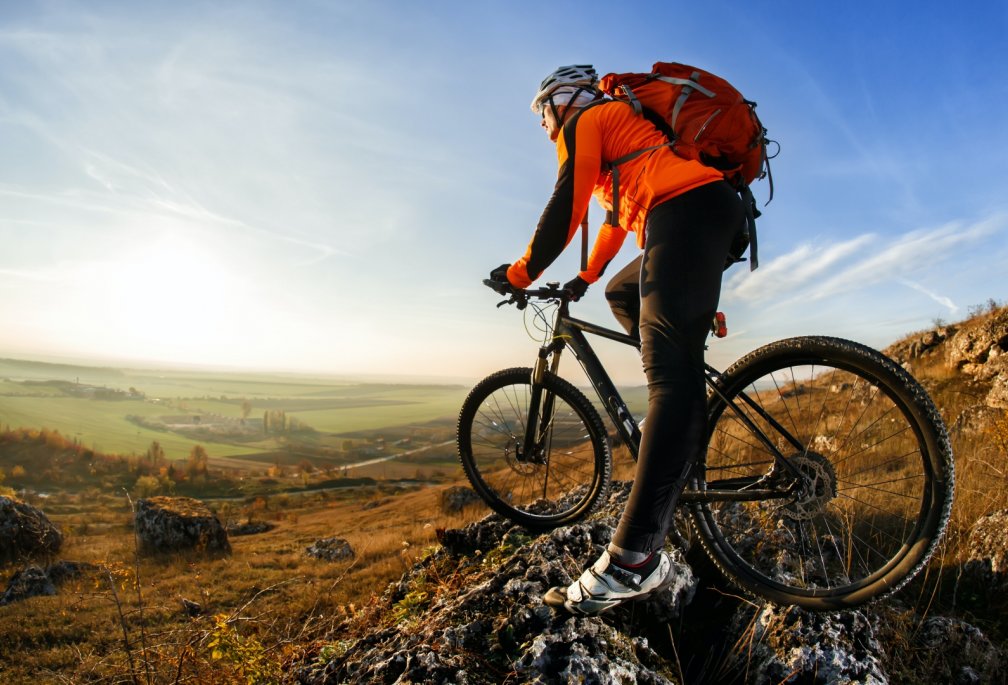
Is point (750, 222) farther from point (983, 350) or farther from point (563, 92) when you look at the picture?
point (983, 350)

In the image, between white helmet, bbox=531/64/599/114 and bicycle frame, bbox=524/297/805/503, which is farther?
white helmet, bbox=531/64/599/114

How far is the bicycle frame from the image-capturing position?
2.65 m

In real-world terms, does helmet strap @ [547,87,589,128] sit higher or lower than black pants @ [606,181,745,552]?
higher

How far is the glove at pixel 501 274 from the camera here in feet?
11.9

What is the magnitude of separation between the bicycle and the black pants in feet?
1.56

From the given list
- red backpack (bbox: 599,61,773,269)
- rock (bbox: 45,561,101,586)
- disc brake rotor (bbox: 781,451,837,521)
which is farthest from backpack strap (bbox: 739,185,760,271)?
rock (bbox: 45,561,101,586)

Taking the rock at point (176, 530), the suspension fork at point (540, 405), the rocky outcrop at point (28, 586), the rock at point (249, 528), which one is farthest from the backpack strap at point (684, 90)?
the rock at point (249, 528)

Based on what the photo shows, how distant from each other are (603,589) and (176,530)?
1758cm

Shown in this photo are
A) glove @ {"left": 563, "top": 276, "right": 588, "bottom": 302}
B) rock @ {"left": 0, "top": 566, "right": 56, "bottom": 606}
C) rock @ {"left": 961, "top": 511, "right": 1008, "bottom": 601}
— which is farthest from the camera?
rock @ {"left": 0, "top": 566, "right": 56, "bottom": 606}

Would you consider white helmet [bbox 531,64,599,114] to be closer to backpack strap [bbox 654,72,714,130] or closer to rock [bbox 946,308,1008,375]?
backpack strap [bbox 654,72,714,130]

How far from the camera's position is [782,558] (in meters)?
2.73

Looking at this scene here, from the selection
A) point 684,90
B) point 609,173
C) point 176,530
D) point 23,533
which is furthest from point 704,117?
point 23,533

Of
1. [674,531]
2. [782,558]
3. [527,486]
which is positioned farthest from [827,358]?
[527,486]

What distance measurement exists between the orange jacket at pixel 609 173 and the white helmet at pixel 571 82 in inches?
16.8
